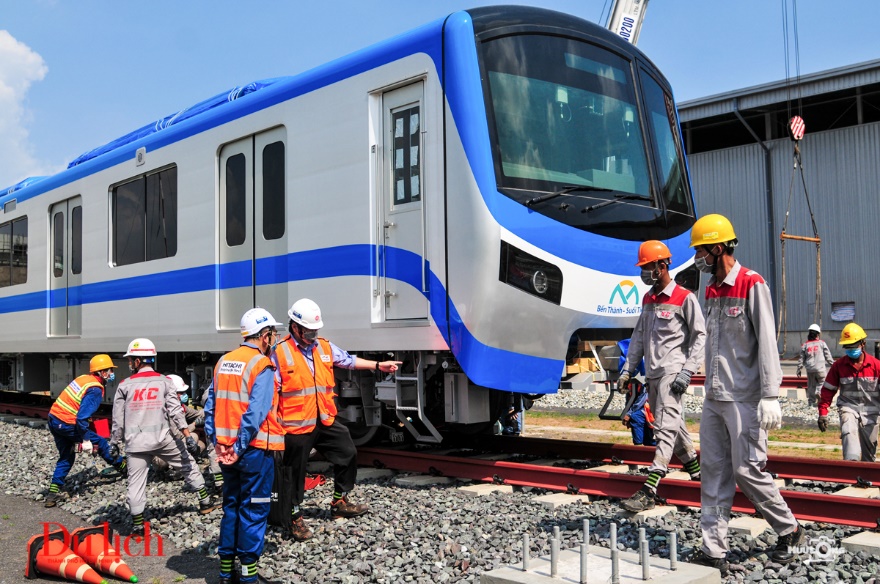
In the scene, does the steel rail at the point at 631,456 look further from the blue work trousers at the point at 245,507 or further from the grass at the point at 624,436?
the blue work trousers at the point at 245,507

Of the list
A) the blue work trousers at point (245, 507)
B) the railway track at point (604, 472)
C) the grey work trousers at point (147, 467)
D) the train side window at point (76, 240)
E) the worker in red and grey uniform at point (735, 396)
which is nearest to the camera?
the worker in red and grey uniform at point (735, 396)

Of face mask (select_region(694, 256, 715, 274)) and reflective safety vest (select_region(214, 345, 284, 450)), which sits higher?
face mask (select_region(694, 256, 715, 274))

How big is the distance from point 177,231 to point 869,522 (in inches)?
303

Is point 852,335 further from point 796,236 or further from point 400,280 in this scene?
point 796,236

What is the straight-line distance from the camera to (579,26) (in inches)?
307

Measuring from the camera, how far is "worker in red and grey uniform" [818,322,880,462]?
845 centimetres

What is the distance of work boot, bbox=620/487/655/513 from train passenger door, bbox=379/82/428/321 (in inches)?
86.6

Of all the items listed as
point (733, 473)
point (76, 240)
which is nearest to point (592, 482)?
point (733, 473)

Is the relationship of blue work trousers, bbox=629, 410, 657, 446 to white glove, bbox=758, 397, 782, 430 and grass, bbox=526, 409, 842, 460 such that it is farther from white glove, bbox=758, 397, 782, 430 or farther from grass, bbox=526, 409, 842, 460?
white glove, bbox=758, 397, 782, 430

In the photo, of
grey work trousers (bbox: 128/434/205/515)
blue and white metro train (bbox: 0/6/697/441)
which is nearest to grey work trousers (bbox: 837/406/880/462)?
blue and white metro train (bbox: 0/6/697/441)

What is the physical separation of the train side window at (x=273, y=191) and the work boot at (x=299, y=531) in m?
3.39

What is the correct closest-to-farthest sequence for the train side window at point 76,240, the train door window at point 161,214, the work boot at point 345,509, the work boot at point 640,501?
the work boot at point 640,501 < the work boot at point 345,509 < the train door window at point 161,214 < the train side window at point 76,240

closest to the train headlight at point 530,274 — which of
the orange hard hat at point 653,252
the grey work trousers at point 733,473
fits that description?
the orange hard hat at point 653,252

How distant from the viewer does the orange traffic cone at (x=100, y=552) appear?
5664 millimetres
